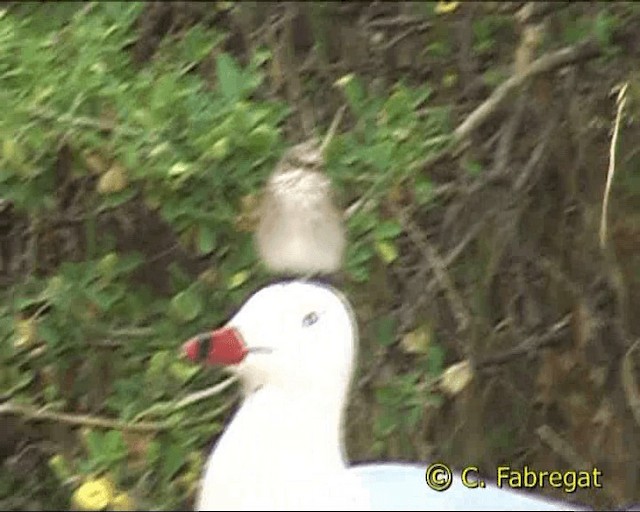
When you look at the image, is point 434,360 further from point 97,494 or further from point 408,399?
point 97,494

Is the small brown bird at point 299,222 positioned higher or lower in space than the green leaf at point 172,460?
higher

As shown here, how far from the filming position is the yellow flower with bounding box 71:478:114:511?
0.92 meters

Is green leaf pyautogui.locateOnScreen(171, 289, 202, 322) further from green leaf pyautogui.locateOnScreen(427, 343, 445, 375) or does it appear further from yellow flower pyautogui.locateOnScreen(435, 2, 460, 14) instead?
yellow flower pyautogui.locateOnScreen(435, 2, 460, 14)

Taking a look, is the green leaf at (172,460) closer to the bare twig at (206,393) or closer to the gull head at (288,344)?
the bare twig at (206,393)

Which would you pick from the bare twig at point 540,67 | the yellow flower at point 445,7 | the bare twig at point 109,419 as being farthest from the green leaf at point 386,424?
the yellow flower at point 445,7

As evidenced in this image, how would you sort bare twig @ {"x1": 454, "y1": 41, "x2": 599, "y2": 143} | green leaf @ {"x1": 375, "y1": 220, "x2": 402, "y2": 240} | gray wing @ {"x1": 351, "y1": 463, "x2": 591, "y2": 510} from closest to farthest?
gray wing @ {"x1": 351, "y1": 463, "x2": 591, "y2": 510} → green leaf @ {"x1": 375, "y1": 220, "x2": 402, "y2": 240} → bare twig @ {"x1": 454, "y1": 41, "x2": 599, "y2": 143}

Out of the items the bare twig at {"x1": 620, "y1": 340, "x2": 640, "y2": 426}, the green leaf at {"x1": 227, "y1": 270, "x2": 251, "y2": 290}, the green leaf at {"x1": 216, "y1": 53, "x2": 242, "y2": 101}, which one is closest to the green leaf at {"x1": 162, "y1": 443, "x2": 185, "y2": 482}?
the green leaf at {"x1": 227, "y1": 270, "x2": 251, "y2": 290}

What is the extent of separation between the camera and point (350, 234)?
0.97 meters

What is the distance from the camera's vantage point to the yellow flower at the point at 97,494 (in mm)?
916

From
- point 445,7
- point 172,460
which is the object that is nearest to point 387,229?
point 172,460

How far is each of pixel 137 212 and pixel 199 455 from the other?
0.71 ft

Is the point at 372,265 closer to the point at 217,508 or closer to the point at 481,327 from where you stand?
the point at 481,327

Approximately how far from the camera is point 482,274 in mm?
1115

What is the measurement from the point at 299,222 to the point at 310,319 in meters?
0.09
